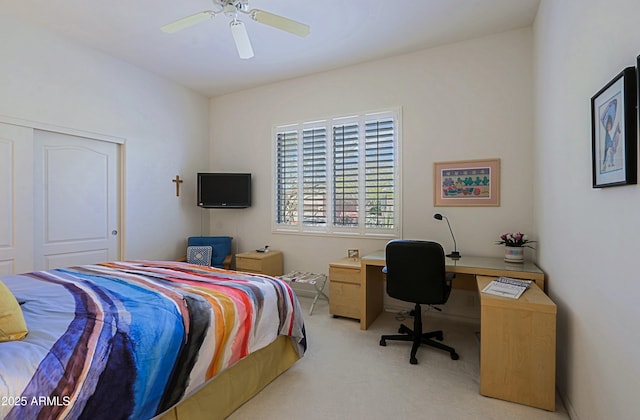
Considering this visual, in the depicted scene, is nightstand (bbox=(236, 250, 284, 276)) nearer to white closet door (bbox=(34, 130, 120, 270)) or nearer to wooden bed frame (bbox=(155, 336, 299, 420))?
white closet door (bbox=(34, 130, 120, 270))

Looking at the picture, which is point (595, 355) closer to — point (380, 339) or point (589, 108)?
point (589, 108)

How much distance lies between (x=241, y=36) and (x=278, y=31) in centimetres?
76

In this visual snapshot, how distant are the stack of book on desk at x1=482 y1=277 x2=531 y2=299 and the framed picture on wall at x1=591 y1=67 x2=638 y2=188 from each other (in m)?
0.91

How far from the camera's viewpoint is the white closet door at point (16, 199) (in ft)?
9.57

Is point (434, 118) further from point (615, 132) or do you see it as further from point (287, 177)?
point (615, 132)

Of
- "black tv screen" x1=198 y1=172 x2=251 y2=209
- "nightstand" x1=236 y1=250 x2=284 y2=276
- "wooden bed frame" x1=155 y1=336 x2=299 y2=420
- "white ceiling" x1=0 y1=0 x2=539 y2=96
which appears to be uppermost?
"white ceiling" x1=0 y1=0 x2=539 y2=96

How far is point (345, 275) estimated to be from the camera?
3.40 m

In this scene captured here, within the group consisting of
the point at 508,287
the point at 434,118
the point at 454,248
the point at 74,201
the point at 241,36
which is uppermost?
the point at 241,36

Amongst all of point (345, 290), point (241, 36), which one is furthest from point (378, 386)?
point (241, 36)

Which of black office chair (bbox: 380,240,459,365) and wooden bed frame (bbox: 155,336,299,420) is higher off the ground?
black office chair (bbox: 380,240,459,365)

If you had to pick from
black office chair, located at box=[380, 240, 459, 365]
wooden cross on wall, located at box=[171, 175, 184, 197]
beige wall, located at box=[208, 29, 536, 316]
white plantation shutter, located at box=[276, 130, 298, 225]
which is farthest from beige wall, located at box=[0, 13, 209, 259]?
black office chair, located at box=[380, 240, 459, 365]

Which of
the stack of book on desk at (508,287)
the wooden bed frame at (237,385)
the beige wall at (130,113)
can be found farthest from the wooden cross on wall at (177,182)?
the stack of book on desk at (508,287)

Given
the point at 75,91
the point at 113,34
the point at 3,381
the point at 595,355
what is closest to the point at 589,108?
the point at 595,355

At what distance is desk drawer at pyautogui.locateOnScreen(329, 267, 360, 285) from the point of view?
3.34 meters
